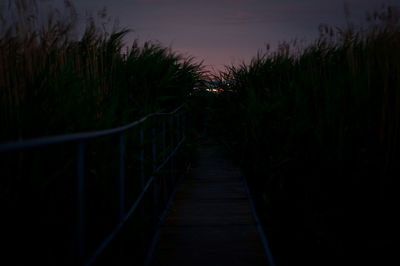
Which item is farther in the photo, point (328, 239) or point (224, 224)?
point (224, 224)

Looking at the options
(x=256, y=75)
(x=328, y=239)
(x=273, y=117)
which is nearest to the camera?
(x=328, y=239)

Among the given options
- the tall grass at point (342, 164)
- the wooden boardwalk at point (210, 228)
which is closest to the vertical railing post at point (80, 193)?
the wooden boardwalk at point (210, 228)

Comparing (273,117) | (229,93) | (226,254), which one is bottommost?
(226,254)

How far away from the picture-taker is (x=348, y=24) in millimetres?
3072

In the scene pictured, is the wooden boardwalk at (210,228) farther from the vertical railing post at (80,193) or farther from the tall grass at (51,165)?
the vertical railing post at (80,193)

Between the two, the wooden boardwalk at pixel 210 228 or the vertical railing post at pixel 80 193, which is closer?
the vertical railing post at pixel 80 193

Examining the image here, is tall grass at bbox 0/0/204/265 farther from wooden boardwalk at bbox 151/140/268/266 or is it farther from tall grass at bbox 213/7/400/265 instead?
tall grass at bbox 213/7/400/265

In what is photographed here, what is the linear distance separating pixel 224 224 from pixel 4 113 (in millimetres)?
2015

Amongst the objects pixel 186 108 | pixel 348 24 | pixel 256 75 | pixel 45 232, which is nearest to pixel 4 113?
pixel 45 232

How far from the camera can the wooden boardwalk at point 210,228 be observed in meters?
2.40

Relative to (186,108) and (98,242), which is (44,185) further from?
(186,108)

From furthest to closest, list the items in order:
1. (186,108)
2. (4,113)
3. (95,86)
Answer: (186,108), (95,86), (4,113)

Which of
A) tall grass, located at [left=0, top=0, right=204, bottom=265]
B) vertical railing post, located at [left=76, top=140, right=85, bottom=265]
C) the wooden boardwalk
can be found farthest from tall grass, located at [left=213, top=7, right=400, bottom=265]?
vertical railing post, located at [left=76, top=140, right=85, bottom=265]

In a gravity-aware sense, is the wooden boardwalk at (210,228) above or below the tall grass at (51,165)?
below
